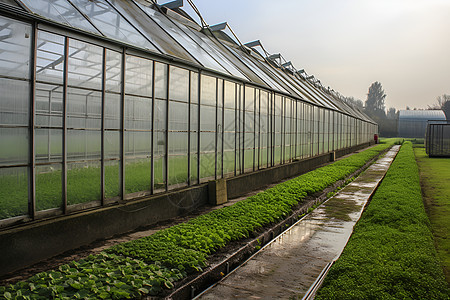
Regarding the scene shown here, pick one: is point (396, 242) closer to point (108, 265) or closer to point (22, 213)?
point (108, 265)

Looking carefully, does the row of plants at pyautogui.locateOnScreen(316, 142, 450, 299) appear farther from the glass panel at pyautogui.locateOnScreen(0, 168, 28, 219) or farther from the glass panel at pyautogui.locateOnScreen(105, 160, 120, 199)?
the glass panel at pyautogui.locateOnScreen(0, 168, 28, 219)

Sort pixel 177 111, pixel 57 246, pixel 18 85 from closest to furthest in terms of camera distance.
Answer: pixel 18 85
pixel 57 246
pixel 177 111

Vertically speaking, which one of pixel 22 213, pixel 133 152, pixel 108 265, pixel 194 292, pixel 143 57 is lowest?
pixel 194 292

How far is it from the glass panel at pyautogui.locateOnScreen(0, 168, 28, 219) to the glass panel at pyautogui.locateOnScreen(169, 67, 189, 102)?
5123 mm

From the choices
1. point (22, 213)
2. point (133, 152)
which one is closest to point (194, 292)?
point (22, 213)

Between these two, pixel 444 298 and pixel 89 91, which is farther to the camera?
pixel 89 91

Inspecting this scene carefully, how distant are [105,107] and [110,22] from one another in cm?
257

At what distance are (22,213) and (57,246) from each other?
0.99 metres

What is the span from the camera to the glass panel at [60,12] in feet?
23.5

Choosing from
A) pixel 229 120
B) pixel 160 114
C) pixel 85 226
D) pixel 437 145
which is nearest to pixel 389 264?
pixel 85 226

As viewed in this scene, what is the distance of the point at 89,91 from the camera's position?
832cm

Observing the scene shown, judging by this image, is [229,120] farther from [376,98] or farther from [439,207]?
[376,98]

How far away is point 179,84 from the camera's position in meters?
11.2

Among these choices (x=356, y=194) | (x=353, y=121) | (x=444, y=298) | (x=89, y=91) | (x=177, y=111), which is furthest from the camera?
(x=353, y=121)
